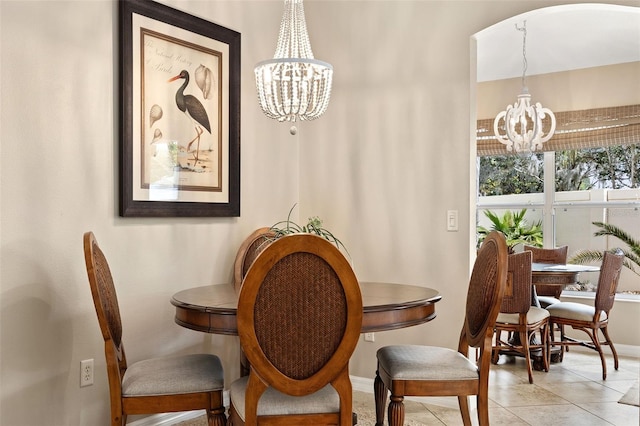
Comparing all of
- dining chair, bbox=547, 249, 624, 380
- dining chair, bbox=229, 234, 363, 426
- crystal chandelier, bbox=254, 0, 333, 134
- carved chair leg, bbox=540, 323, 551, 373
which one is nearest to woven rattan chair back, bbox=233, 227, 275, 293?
crystal chandelier, bbox=254, 0, 333, 134

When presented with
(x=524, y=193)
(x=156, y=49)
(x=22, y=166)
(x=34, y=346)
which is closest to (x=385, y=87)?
(x=156, y=49)

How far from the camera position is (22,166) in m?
2.45

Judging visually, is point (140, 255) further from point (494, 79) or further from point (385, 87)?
point (494, 79)

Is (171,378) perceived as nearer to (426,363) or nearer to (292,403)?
(292,403)

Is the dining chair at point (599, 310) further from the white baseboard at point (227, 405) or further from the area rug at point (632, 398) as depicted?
the area rug at point (632, 398)

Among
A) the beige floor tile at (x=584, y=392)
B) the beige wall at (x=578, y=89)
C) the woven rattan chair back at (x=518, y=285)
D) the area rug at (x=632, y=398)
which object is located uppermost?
the beige wall at (x=578, y=89)

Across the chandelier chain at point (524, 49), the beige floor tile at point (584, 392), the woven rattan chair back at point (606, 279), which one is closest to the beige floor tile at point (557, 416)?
the beige floor tile at point (584, 392)

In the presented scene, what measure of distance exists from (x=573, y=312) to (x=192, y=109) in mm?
3116

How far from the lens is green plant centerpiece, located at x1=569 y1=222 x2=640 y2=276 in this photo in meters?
5.26

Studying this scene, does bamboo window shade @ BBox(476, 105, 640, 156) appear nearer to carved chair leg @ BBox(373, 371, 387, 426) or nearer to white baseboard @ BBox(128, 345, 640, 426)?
white baseboard @ BBox(128, 345, 640, 426)

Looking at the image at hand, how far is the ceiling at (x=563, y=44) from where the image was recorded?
445 centimetres

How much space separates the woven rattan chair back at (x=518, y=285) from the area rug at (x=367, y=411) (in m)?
1.03

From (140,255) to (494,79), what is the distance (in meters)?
4.56

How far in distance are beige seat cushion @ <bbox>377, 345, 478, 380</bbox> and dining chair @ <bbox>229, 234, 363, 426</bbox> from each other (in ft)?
1.30
